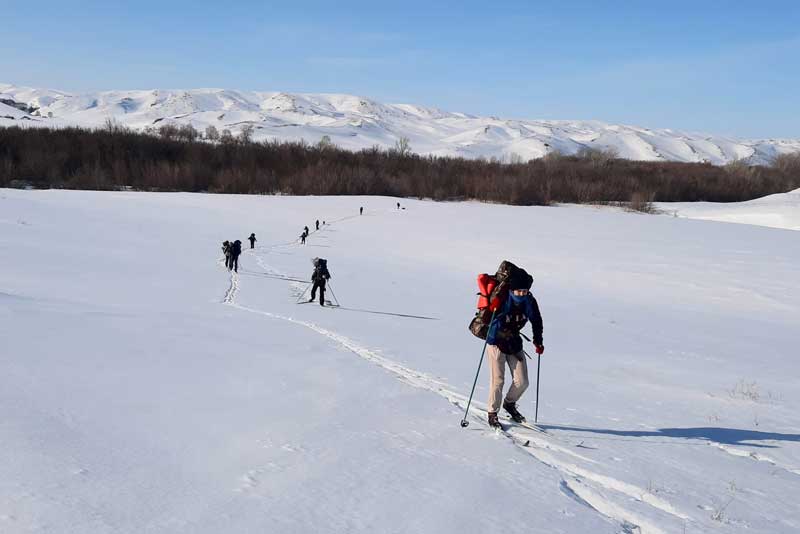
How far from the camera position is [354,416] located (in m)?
5.00

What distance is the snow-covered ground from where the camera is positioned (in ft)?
175

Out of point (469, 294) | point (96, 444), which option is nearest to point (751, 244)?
point (469, 294)

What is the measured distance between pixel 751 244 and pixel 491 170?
41.0 m


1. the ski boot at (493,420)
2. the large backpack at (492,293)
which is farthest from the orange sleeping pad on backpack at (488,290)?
the ski boot at (493,420)

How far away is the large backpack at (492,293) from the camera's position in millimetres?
5062

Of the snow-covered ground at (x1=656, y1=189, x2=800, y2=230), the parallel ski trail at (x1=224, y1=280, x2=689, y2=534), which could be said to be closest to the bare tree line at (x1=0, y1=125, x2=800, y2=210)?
the snow-covered ground at (x1=656, y1=189, x2=800, y2=230)

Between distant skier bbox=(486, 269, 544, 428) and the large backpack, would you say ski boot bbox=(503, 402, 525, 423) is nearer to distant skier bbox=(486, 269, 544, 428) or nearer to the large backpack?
distant skier bbox=(486, 269, 544, 428)

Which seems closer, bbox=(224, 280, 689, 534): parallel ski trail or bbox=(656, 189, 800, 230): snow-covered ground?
bbox=(224, 280, 689, 534): parallel ski trail

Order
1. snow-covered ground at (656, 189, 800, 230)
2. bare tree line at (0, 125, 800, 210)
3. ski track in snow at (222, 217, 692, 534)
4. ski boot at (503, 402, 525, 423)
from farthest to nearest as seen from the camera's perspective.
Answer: bare tree line at (0, 125, 800, 210)
snow-covered ground at (656, 189, 800, 230)
ski boot at (503, 402, 525, 423)
ski track in snow at (222, 217, 692, 534)

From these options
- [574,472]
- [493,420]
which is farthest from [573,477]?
[493,420]

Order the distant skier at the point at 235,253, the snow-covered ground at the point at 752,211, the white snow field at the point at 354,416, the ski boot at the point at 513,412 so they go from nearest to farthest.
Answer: the white snow field at the point at 354,416 < the ski boot at the point at 513,412 < the distant skier at the point at 235,253 < the snow-covered ground at the point at 752,211

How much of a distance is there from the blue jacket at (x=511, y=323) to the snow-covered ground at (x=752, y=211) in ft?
175

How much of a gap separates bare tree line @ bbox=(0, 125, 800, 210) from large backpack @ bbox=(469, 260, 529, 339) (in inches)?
2188

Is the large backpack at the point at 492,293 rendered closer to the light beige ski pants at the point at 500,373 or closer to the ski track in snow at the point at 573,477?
the light beige ski pants at the point at 500,373
